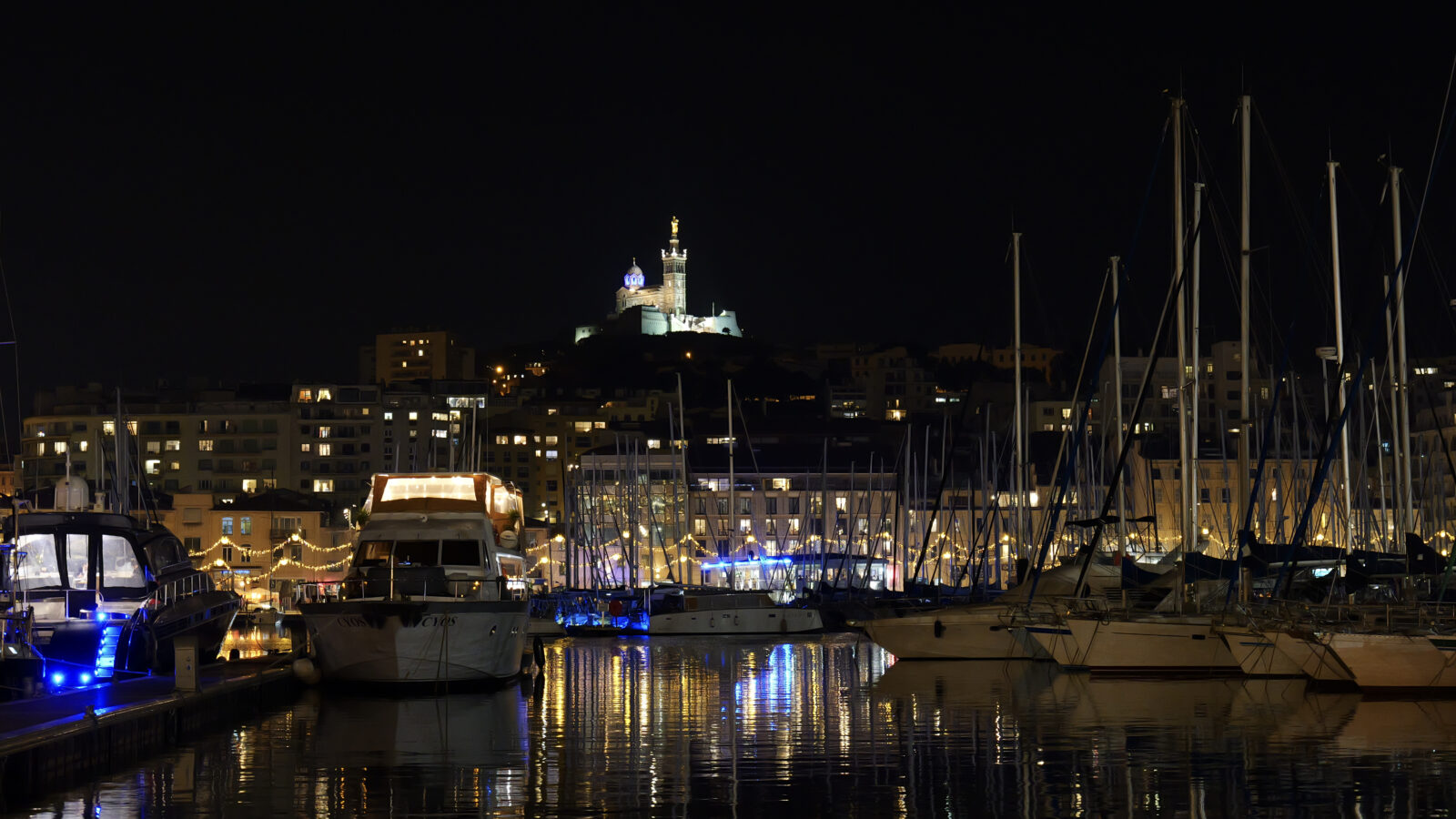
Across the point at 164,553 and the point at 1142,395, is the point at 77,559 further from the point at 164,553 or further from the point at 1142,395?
the point at 1142,395

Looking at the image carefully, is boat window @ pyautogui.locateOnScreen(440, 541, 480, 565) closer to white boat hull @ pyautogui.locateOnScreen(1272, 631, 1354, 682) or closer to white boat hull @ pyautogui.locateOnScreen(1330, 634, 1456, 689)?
white boat hull @ pyautogui.locateOnScreen(1272, 631, 1354, 682)

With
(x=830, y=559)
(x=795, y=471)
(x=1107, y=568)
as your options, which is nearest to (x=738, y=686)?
(x=1107, y=568)

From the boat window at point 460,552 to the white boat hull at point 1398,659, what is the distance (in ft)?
51.7

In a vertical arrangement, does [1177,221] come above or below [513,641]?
above

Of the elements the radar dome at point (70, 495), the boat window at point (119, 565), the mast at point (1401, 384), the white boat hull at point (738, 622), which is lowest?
the white boat hull at point (738, 622)

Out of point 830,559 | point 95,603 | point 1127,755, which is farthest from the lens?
point 830,559

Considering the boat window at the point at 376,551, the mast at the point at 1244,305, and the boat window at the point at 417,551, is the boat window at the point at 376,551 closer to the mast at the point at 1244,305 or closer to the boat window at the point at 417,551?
the boat window at the point at 417,551

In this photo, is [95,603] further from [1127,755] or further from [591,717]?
[1127,755]

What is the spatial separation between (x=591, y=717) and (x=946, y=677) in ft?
35.0

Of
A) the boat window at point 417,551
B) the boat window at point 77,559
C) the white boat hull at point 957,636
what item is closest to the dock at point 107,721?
the boat window at point 417,551

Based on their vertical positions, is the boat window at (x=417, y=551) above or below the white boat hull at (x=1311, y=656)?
above

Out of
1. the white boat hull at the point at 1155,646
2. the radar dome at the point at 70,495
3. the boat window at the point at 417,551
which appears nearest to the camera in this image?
the boat window at the point at 417,551

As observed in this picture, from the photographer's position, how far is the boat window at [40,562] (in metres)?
34.6

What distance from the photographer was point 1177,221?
40250 millimetres
